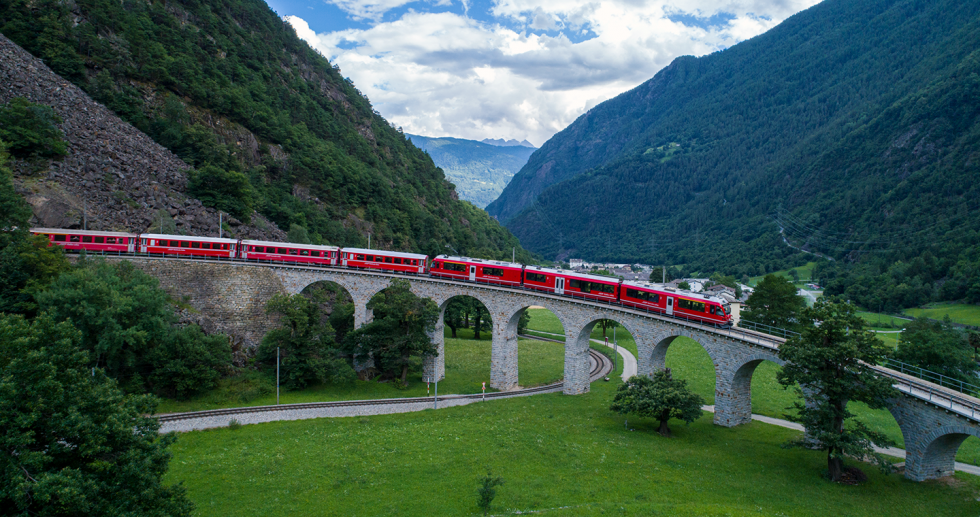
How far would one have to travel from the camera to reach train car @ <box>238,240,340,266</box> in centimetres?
6202

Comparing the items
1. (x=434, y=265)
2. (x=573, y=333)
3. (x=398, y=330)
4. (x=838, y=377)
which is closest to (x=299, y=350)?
(x=398, y=330)

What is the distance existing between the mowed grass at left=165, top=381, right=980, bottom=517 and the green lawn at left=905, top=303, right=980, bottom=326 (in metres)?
90.3

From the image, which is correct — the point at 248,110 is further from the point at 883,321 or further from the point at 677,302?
the point at 883,321

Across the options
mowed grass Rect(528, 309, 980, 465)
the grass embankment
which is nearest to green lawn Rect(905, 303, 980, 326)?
the grass embankment

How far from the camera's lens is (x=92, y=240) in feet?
180

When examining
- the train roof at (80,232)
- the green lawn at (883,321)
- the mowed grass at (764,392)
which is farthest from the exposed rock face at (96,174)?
the green lawn at (883,321)

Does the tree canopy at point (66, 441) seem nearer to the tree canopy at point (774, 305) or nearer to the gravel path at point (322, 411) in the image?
the gravel path at point (322, 411)

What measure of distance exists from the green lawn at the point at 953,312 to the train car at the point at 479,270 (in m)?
96.3

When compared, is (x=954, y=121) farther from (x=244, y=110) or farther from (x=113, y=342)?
(x=113, y=342)

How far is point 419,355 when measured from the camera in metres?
57.5

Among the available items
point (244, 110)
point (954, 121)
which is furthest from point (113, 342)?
point (954, 121)

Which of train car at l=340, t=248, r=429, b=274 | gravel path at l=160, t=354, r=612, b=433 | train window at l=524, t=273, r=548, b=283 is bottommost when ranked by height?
gravel path at l=160, t=354, r=612, b=433

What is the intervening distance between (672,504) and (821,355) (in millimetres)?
13195

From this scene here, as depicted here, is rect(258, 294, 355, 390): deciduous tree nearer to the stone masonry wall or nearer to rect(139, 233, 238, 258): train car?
the stone masonry wall
